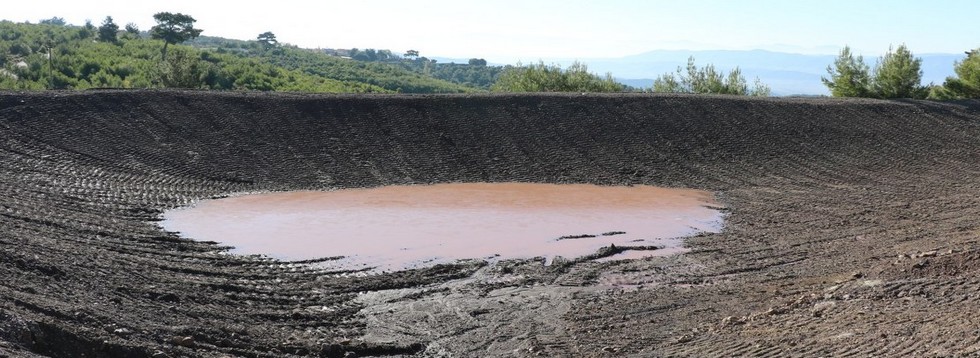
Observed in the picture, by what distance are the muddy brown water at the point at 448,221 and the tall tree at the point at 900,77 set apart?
18.5 metres

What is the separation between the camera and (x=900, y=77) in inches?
1623

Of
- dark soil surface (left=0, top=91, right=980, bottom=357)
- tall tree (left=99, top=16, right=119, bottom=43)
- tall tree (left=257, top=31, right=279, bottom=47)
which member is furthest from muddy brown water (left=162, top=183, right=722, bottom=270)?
tall tree (left=257, top=31, right=279, bottom=47)

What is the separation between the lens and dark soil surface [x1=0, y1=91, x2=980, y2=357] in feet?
39.3

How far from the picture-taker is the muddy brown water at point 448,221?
19.1m

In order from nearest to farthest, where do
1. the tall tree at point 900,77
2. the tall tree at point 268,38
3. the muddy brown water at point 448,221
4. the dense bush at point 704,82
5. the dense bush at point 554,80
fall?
the muddy brown water at point 448,221
the tall tree at point 900,77
the dense bush at point 554,80
the dense bush at point 704,82
the tall tree at point 268,38

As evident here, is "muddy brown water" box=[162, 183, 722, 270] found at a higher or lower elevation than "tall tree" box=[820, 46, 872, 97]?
lower

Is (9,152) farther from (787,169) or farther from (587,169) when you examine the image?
(787,169)

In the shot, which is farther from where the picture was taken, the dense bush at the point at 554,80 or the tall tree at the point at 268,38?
the tall tree at the point at 268,38

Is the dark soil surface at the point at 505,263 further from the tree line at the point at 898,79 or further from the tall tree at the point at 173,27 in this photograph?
the tall tree at the point at 173,27

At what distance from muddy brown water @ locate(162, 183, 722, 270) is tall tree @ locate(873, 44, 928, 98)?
18546 millimetres

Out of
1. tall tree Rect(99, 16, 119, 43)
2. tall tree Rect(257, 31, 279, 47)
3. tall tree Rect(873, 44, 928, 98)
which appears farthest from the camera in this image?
tall tree Rect(257, 31, 279, 47)

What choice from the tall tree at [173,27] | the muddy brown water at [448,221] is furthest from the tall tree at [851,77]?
the tall tree at [173,27]

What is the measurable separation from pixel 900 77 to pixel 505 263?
29.4m

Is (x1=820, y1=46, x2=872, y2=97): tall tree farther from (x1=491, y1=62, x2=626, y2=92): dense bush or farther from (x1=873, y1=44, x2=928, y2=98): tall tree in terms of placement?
(x1=491, y1=62, x2=626, y2=92): dense bush
